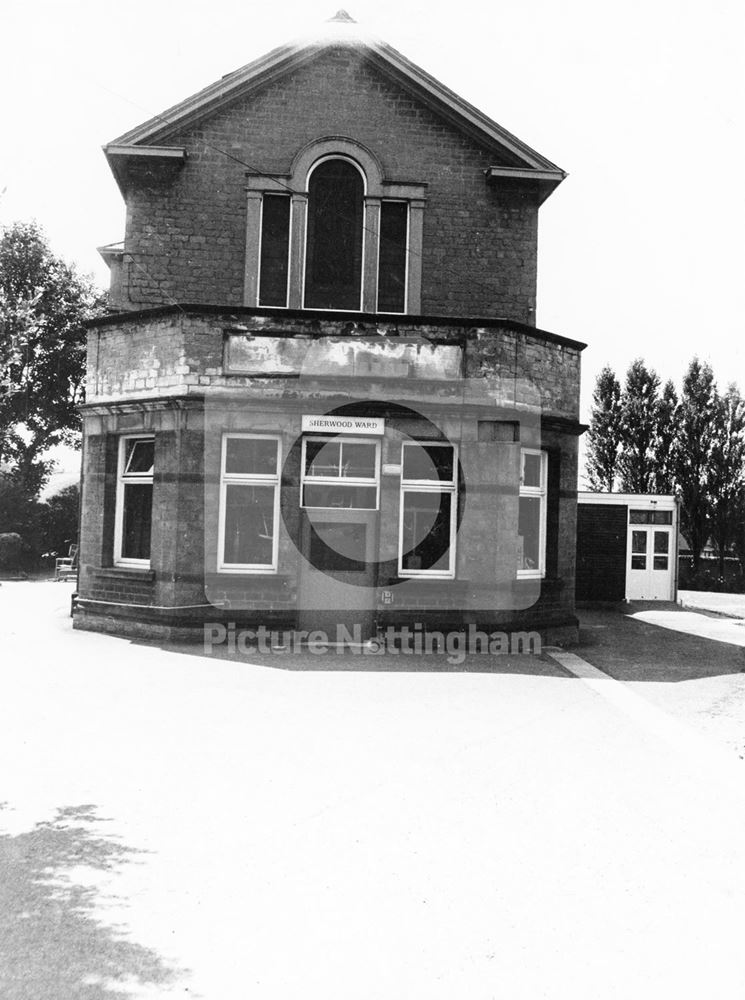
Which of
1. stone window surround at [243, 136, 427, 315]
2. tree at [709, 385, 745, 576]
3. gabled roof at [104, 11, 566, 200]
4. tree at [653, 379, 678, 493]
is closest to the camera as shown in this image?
gabled roof at [104, 11, 566, 200]

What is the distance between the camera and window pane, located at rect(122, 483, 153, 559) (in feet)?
44.4

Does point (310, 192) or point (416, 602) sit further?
point (310, 192)

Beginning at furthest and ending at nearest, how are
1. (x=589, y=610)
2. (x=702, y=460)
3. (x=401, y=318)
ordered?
(x=702, y=460) → (x=589, y=610) → (x=401, y=318)

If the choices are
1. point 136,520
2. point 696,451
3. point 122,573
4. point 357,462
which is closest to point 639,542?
point 357,462

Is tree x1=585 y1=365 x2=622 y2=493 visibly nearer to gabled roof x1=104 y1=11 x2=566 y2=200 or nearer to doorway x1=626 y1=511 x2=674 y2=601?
doorway x1=626 y1=511 x2=674 y2=601

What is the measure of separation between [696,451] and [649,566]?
16.7 metres

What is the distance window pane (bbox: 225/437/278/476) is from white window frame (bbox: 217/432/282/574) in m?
0.04

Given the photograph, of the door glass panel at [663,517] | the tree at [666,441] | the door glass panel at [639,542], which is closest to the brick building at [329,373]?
the door glass panel at [639,542]

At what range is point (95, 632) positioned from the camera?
44.4 ft

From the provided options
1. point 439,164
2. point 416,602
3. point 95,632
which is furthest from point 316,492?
point 439,164

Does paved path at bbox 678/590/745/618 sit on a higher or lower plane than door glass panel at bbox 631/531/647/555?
lower

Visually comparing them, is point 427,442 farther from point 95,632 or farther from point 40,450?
point 40,450

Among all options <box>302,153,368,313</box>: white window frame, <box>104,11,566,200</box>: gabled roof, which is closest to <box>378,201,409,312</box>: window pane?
<box>302,153,368,313</box>: white window frame

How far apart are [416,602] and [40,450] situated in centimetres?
3195
